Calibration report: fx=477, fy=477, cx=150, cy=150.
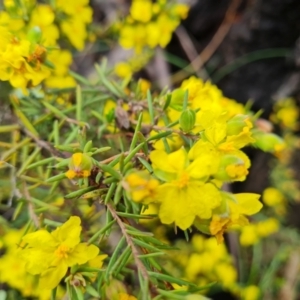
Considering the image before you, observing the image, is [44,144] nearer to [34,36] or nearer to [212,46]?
[34,36]

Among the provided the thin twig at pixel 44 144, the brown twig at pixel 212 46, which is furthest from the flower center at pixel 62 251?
the brown twig at pixel 212 46

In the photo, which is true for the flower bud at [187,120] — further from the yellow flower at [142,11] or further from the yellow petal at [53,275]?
the yellow flower at [142,11]

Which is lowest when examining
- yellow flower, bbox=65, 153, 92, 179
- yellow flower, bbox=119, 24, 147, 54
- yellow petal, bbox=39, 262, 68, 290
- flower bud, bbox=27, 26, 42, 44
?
yellow petal, bbox=39, 262, 68, 290

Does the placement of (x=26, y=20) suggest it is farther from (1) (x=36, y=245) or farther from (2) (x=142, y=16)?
(1) (x=36, y=245)

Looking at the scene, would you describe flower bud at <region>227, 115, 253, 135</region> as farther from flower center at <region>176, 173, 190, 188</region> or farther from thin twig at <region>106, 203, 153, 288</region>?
thin twig at <region>106, 203, 153, 288</region>

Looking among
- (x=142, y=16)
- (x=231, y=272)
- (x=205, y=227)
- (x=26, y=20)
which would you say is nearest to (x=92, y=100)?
(x=26, y=20)

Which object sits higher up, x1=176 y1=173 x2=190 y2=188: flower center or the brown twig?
the brown twig

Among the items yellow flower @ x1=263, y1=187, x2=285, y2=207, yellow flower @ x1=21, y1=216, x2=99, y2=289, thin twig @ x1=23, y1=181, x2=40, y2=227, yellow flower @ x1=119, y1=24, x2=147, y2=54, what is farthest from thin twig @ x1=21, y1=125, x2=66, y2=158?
yellow flower @ x1=263, y1=187, x2=285, y2=207
